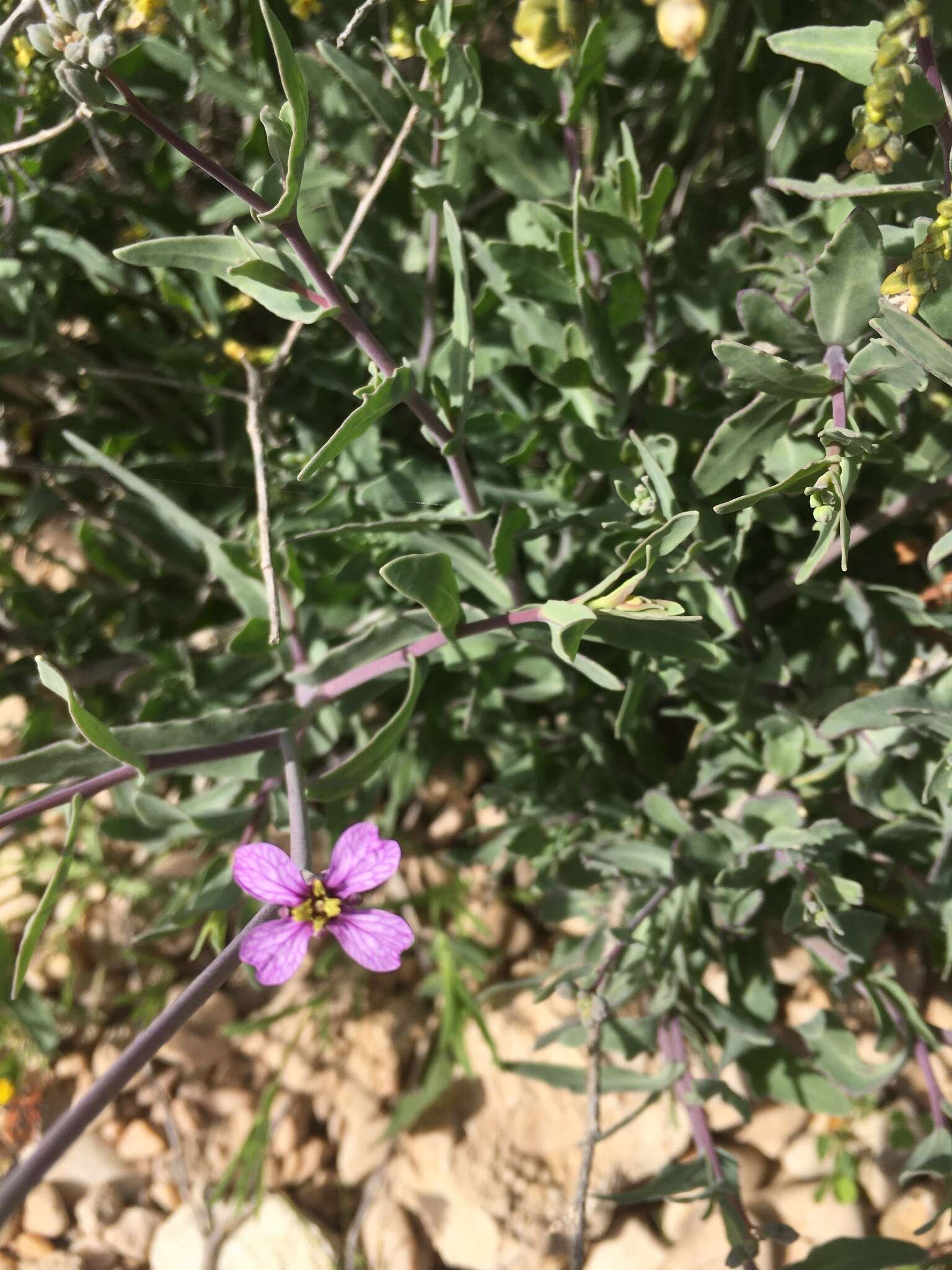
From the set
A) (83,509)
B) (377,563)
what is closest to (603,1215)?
(377,563)

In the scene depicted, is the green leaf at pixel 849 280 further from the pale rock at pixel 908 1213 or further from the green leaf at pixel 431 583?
the pale rock at pixel 908 1213

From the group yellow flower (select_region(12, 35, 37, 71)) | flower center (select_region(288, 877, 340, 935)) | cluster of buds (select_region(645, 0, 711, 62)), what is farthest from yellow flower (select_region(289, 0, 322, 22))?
flower center (select_region(288, 877, 340, 935))

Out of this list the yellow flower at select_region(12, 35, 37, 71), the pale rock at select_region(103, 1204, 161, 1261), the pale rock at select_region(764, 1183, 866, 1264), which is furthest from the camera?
the pale rock at select_region(103, 1204, 161, 1261)

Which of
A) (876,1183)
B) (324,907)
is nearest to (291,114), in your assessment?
(324,907)

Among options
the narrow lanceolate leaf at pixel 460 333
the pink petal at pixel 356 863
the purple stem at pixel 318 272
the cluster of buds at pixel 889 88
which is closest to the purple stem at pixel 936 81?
the cluster of buds at pixel 889 88

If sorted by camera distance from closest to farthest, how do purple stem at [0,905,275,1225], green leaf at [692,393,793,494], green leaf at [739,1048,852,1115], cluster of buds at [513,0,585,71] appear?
purple stem at [0,905,275,1225] → cluster of buds at [513,0,585,71] → green leaf at [692,393,793,494] → green leaf at [739,1048,852,1115]

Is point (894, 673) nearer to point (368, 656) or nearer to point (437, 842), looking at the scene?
point (368, 656)

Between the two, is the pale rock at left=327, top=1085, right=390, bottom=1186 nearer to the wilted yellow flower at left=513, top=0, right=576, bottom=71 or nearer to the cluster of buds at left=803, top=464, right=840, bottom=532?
the cluster of buds at left=803, top=464, right=840, bottom=532
